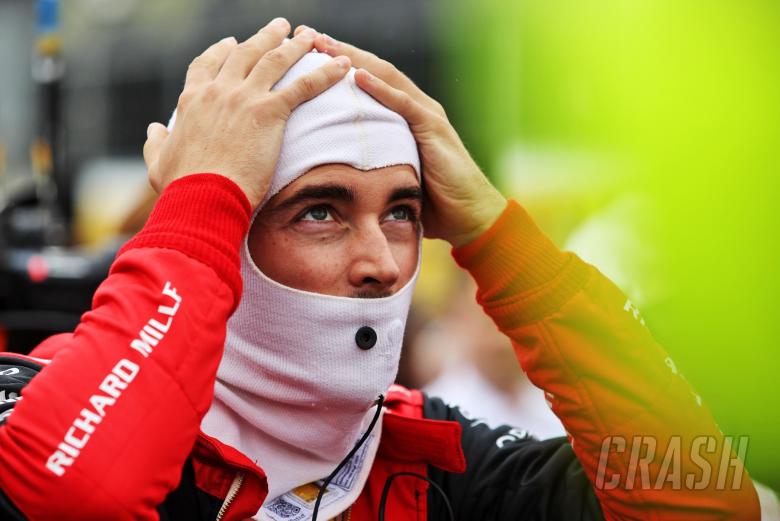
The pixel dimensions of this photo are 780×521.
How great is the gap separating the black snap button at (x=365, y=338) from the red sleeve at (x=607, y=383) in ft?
1.02

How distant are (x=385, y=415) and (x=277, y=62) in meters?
0.80

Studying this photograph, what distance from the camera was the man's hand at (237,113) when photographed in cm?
151

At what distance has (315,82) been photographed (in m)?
1.65

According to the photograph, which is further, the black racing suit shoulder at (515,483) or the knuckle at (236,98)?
the black racing suit shoulder at (515,483)

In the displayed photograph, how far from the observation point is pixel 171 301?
4.45 ft

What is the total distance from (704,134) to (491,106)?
0.88m

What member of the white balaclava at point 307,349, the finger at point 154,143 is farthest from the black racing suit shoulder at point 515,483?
the finger at point 154,143

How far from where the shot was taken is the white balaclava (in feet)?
5.40

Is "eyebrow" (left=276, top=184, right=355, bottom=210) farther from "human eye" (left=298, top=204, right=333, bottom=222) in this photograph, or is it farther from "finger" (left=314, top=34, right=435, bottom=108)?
"finger" (left=314, top=34, right=435, bottom=108)

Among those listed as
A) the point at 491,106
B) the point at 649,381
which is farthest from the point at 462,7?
the point at 649,381

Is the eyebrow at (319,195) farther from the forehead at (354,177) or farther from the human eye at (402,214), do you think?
the human eye at (402,214)

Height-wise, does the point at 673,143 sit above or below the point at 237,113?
above

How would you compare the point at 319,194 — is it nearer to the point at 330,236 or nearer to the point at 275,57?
the point at 330,236

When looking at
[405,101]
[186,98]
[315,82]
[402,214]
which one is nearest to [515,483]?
[402,214]
